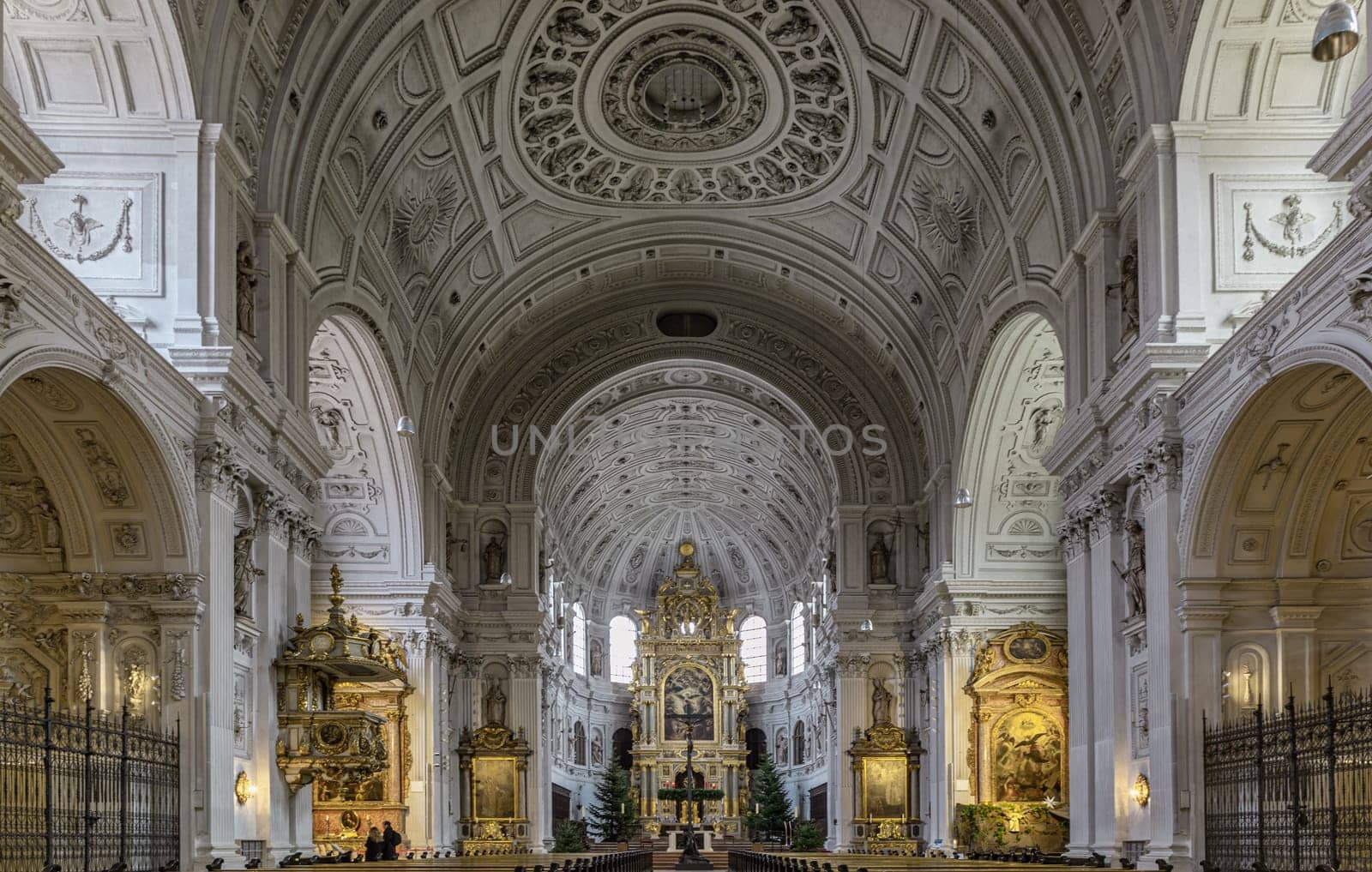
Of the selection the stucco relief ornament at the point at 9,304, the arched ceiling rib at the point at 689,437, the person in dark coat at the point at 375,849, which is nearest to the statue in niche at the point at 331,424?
the person in dark coat at the point at 375,849

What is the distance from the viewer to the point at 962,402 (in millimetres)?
31078

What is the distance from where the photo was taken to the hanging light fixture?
10.7 metres

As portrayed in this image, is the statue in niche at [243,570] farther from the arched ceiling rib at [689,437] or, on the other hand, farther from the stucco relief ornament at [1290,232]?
the arched ceiling rib at [689,437]

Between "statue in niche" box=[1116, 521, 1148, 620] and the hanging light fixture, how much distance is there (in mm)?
9078

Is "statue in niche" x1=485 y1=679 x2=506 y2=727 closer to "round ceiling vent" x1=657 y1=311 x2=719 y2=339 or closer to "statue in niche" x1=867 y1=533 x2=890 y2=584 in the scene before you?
"statue in niche" x1=867 y1=533 x2=890 y2=584

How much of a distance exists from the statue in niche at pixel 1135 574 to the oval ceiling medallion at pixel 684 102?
10.5 m

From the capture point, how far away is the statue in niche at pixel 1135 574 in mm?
→ 19219

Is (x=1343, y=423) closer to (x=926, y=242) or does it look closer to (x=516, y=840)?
(x=926, y=242)

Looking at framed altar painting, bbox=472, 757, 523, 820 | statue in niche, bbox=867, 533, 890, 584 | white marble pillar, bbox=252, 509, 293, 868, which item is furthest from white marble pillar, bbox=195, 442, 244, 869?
statue in niche, bbox=867, 533, 890, 584

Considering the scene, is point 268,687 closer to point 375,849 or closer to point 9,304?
point 375,849

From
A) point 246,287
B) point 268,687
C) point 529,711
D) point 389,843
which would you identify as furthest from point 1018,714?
point 246,287

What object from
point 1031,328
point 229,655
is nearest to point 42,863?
point 229,655

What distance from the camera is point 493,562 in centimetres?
3822

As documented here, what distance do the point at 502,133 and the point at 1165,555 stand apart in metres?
15.2
